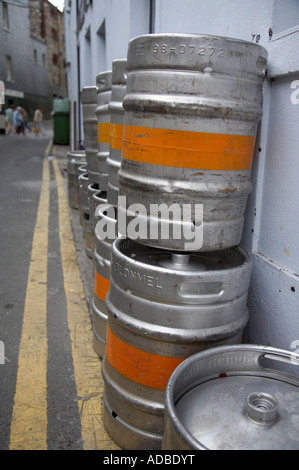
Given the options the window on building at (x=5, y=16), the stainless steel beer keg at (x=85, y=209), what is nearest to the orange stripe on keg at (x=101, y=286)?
the stainless steel beer keg at (x=85, y=209)

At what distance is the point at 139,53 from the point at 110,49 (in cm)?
551

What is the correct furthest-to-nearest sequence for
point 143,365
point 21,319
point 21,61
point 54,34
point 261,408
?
point 54,34, point 21,61, point 21,319, point 143,365, point 261,408

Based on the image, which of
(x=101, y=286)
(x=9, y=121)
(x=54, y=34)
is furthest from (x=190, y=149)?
(x=54, y=34)

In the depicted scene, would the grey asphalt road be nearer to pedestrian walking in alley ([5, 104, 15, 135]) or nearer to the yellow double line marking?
the yellow double line marking

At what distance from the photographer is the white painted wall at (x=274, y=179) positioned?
2.00 metres

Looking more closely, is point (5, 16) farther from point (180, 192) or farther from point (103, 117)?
point (180, 192)

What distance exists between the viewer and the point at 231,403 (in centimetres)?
148

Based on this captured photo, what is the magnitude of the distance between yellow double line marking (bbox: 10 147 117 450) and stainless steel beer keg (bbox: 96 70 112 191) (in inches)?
51.0

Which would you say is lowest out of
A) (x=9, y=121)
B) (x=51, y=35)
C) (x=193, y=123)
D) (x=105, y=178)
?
(x=105, y=178)

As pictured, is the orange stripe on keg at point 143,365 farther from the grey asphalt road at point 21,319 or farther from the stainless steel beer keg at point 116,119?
the stainless steel beer keg at point 116,119

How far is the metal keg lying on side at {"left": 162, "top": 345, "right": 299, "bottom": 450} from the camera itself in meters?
1.29

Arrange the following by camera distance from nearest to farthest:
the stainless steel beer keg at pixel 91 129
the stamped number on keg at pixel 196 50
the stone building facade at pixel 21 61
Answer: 1. the stamped number on keg at pixel 196 50
2. the stainless steel beer keg at pixel 91 129
3. the stone building facade at pixel 21 61

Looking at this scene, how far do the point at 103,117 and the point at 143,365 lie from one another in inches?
81.9

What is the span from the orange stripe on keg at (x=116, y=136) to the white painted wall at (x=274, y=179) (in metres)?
0.83
